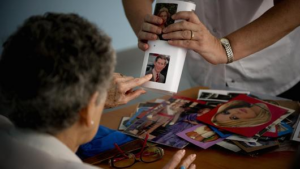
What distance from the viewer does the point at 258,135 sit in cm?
109

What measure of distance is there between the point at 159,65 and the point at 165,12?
0.21 m

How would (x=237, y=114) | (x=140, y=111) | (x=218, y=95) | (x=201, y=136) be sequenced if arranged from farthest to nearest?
(x=218, y=95) → (x=140, y=111) → (x=237, y=114) → (x=201, y=136)

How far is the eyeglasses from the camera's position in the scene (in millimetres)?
989

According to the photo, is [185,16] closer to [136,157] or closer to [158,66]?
[158,66]

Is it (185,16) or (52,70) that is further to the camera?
Answer: (185,16)

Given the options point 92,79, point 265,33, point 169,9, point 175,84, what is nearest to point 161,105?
point 175,84

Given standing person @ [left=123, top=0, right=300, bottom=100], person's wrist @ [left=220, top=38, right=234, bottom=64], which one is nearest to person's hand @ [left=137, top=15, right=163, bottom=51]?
standing person @ [left=123, top=0, right=300, bottom=100]

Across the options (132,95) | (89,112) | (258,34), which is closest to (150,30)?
(132,95)

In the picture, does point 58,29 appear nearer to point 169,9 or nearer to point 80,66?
Answer: point 80,66

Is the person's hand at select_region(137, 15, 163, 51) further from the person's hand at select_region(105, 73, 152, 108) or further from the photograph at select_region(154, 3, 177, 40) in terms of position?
the person's hand at select_region(105, 73, 152, 108)

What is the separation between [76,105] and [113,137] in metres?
0.51

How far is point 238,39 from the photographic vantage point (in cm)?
128

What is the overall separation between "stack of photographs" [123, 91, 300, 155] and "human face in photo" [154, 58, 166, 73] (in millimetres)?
221

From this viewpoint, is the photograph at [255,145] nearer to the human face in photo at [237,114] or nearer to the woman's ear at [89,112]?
the human face in photo at [237,114]
